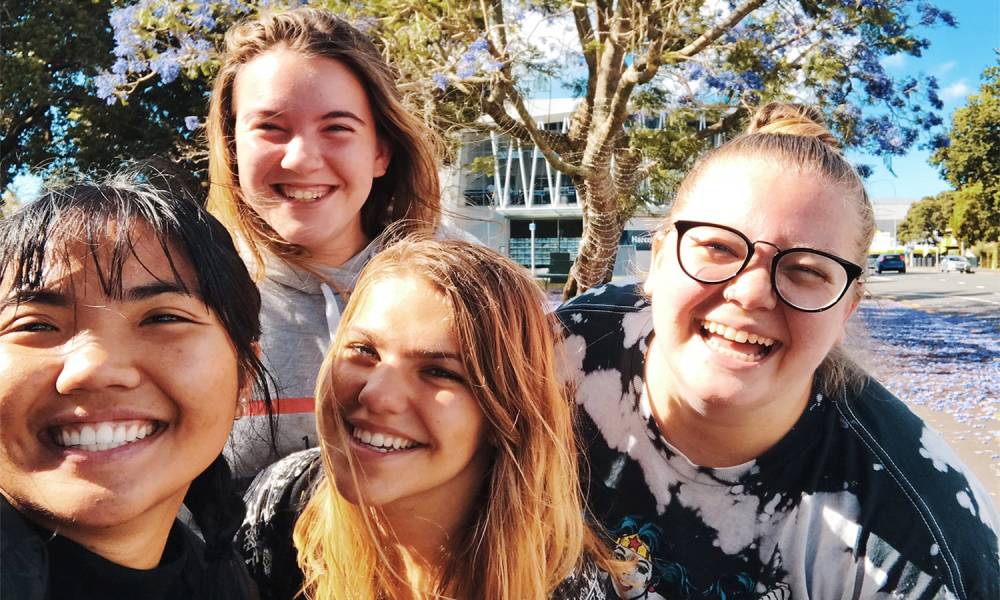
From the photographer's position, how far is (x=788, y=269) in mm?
1805

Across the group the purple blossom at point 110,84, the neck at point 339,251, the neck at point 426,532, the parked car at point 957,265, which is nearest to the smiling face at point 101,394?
the neck at point 426,532

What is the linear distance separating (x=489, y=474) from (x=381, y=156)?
4.14 feet

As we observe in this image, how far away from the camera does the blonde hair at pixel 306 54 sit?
7.27 feet

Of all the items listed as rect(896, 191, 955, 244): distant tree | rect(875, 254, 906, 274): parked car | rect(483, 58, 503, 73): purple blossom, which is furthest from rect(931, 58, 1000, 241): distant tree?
rect(896, 191, 955, 244): distant tree

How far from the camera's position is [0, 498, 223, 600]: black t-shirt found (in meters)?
1.05

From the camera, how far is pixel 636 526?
2090mm

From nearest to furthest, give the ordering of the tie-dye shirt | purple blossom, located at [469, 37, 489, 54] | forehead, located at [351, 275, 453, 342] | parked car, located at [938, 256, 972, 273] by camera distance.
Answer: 1. forehead, located at [351, 275, 453, 342]
2. the tie-dye shirt
3. purple blossom, located at [469, 37, 489, 54]
4. parked car, located at [938, 256, 972, 273]

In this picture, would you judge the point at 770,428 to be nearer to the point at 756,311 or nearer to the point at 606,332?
the point at 756,311

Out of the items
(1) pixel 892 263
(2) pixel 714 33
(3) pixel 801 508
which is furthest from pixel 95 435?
(1) pixel 892 263

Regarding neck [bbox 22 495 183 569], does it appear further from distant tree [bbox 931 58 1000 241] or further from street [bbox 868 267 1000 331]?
distant tree [bbox 931 58 1000 241]

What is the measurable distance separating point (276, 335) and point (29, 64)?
41.7 ft

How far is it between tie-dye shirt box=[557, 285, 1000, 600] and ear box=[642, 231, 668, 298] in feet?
0.84

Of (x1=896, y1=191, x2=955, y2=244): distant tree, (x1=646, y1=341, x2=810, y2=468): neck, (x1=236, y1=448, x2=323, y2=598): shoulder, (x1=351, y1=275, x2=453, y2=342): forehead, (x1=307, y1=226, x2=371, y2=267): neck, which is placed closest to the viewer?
(x1=351, y1=275, x2=453, y2=342): forehead

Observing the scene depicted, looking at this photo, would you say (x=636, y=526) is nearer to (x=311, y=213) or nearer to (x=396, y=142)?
(x=311, y=213)
